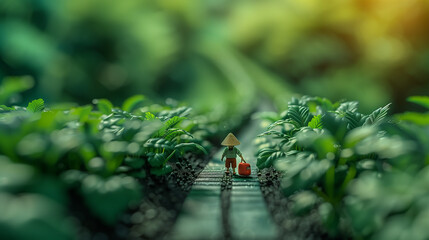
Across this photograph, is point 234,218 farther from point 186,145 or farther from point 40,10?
point 40,10

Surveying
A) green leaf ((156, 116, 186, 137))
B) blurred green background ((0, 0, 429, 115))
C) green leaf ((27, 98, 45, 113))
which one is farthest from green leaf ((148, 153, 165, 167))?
blurred green background ((0, 0, 429, 115))

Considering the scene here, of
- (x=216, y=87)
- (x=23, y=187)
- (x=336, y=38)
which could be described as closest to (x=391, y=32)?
(x=336, y=38)

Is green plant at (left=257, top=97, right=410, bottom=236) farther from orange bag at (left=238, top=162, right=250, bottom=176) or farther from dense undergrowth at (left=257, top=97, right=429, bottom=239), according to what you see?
orange bag at (left=238, top=162, right=250, bottom=176)

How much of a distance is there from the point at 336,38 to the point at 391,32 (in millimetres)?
3227

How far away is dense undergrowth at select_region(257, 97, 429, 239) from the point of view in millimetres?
1951

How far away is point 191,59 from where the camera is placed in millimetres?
25062

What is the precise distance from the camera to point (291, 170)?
243 cm

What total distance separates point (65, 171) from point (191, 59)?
23.1 m

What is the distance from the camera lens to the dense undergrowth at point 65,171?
1.65 meters

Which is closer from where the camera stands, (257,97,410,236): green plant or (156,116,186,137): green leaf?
(257,97,410,236): green plant

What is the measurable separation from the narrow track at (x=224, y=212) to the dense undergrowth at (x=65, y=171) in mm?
423

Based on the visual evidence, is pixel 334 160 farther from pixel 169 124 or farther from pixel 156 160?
pixel 169 124

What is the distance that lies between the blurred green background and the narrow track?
4568mm

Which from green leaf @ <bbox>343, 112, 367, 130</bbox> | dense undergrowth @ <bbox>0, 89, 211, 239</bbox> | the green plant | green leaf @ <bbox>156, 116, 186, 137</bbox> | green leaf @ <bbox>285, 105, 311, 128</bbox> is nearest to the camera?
dense undergrowth @ <bbox>0, 89, 211, 239</bbox>
